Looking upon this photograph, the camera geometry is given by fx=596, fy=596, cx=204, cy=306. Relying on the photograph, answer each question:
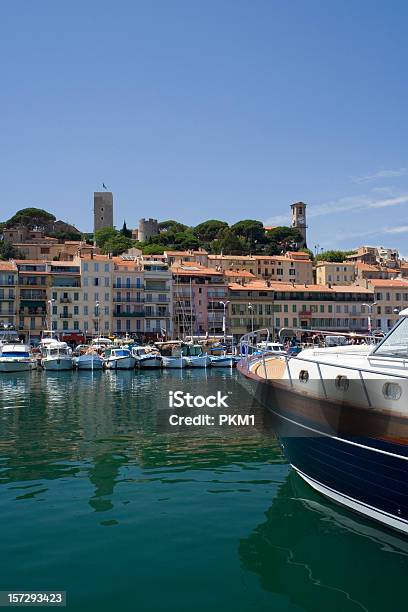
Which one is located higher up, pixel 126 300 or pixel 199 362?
pixel 126 300

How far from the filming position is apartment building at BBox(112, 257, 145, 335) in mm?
87875

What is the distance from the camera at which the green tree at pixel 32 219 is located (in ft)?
512

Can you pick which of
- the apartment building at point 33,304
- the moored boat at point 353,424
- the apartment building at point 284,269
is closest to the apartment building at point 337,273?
the apartment building at point 284,269

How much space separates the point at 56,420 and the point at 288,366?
49.1 feet

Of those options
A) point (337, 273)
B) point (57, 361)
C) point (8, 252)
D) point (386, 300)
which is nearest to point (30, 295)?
point (57, 361)

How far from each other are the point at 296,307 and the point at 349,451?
8684cm

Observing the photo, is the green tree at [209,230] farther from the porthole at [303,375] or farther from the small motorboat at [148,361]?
the porthole at [303,375]

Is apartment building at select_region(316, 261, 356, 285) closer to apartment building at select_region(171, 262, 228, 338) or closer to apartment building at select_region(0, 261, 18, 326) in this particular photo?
apartment building at select_region(171, 262, 228, 338)

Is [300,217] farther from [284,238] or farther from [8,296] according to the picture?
[8,296]

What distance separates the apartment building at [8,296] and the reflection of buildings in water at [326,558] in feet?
253

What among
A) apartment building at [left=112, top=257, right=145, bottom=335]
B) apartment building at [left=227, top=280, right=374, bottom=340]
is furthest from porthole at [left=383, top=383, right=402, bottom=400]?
apartment building at [left=227, top=280, right=374, bottom=340]

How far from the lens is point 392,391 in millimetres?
9609

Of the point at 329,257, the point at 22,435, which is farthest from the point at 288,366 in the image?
the point at 329,257

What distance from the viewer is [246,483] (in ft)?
45.2
